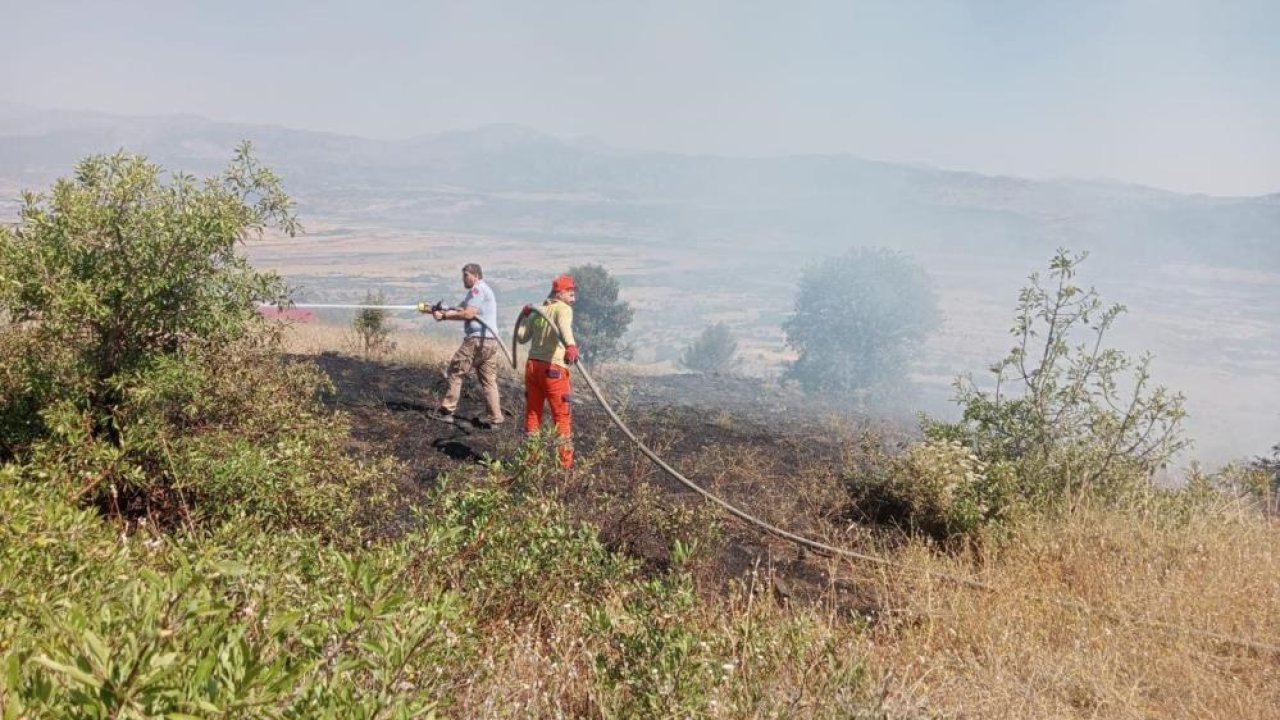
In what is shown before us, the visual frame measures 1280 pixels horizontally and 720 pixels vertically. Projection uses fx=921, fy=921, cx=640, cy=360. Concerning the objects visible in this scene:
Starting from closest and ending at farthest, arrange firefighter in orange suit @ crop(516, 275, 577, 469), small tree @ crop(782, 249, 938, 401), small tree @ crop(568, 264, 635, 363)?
firefighter in orange suit @ crop(516, 275, 577, 469), small tree @ crop(782, 249, 938, 401), small tree @ crop(568, 264, 635, 363)

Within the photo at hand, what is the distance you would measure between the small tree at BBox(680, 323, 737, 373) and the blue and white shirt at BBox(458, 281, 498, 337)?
28.4 m

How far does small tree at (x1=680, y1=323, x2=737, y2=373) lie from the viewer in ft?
124

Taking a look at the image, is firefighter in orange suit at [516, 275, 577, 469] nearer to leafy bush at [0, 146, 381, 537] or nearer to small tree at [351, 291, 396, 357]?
leafy bush at [0, 146, 381, 537]

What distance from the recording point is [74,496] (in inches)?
160

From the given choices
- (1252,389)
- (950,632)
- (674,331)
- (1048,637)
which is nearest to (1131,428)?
(1048,637)

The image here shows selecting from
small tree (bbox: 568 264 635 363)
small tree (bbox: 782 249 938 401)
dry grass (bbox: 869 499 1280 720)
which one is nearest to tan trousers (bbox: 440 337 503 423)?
dry grass (bbox: 869 499 1280 720)

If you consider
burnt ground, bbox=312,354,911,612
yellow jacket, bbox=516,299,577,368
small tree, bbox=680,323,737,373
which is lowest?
small tree, bbox=680,323,737,373

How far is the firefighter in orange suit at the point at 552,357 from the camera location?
759 cm

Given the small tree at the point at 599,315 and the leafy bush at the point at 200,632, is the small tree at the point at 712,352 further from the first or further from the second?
the leafy bush at the point at 200,632

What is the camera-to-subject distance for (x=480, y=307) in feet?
29.6

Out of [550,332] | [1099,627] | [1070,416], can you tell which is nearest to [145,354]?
[550,332]

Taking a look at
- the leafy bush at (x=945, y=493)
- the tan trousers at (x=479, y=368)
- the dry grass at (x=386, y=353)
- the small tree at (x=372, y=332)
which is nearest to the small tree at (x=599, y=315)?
the dry grass at (x=386, y=353)

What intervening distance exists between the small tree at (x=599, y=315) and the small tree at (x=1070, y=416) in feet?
74.0

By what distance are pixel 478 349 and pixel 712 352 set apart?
29313 millimetres
